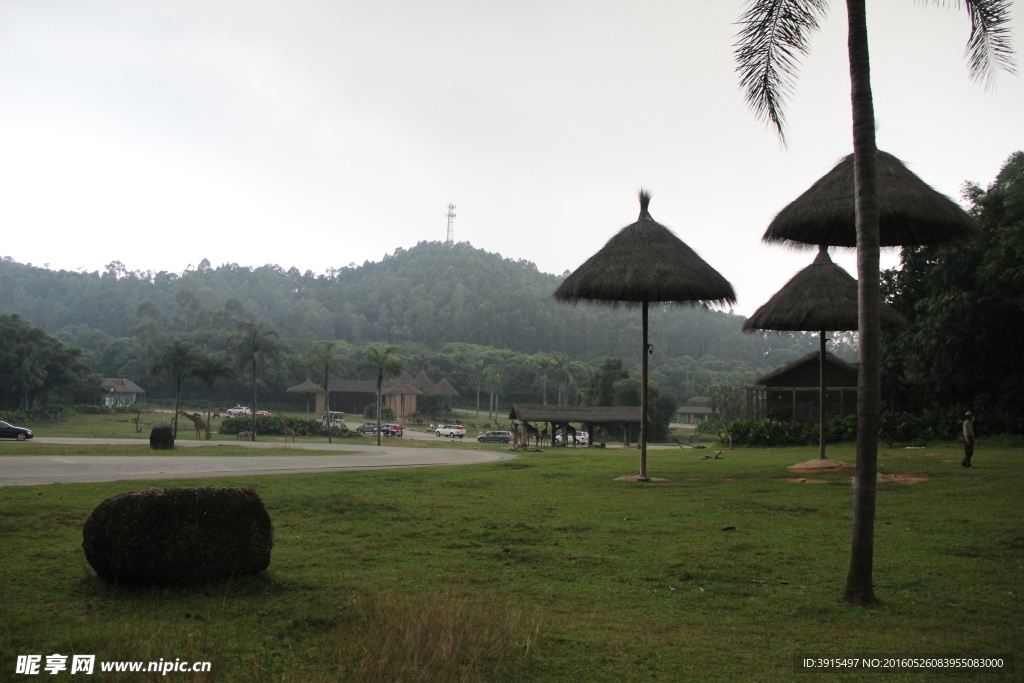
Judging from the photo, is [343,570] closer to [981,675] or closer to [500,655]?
[500,655]

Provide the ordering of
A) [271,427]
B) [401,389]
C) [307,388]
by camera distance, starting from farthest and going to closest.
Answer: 1. [307,388]
2. [401,389]
3. [271,427]

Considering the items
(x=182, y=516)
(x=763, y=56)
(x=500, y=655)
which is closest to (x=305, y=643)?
(x=500, y=655)

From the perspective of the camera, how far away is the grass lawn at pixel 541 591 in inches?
209

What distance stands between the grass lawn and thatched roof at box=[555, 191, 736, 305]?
176 inches

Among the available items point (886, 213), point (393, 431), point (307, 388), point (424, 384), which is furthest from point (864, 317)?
point (307, 388)

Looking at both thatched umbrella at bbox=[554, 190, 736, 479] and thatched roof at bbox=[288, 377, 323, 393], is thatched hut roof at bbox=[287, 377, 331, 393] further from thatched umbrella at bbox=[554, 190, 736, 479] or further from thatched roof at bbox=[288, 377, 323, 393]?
thatched umbrella at bbox=[554, 190, 736, 479]

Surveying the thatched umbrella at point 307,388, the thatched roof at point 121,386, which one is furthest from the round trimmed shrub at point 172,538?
the thatched roof at point 121,386

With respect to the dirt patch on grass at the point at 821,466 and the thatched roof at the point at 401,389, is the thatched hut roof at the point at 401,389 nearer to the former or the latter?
the thatched roof at the point at 401,389

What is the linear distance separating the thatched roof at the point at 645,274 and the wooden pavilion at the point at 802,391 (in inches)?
877

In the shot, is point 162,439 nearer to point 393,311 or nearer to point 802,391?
point 802,391

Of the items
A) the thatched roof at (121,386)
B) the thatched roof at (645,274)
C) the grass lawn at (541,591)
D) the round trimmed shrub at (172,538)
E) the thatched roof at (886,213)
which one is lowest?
the grass lawn at (541,591)

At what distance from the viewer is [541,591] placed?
7.54 m

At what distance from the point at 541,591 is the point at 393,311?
509 feet

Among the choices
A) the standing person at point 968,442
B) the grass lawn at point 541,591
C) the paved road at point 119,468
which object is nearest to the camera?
the grass lawn at point 541,591
